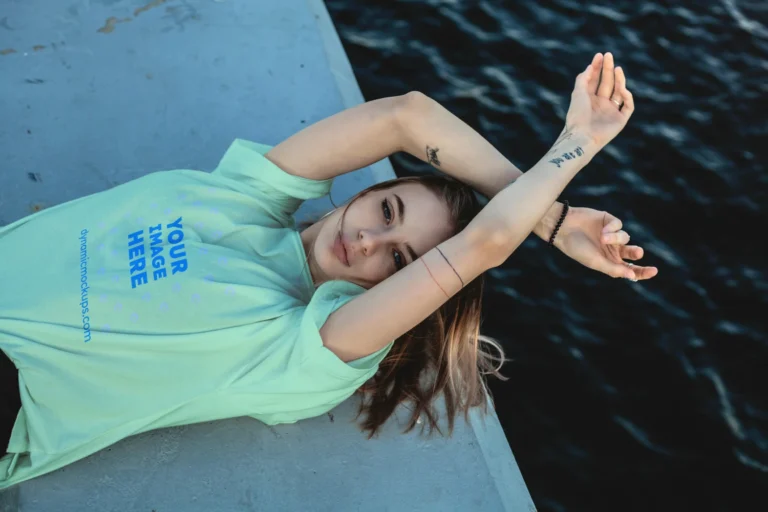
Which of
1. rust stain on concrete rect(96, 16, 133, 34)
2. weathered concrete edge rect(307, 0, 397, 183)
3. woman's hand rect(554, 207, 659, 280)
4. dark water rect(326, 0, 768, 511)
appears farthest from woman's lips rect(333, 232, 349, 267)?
rust stain on concrete rect(96, 16, 133, 34)

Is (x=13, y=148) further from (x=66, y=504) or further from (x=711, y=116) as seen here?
(x=711, y=116)

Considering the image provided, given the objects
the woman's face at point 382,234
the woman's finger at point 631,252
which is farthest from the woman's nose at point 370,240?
the woman's finger at point 631,252

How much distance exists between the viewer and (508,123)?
5551 mm

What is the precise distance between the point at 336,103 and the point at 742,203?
288 centimetres

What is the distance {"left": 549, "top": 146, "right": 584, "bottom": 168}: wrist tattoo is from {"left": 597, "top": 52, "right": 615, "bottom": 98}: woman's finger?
317 millimetres

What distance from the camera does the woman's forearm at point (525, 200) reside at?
264cm

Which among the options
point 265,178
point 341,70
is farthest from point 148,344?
point 341,70

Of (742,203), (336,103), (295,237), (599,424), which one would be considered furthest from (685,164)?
(295,237)

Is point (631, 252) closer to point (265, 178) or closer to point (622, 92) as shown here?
point (622, 92)

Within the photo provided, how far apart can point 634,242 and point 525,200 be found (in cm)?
253

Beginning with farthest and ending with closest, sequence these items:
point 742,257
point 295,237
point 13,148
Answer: point 742,257 < point 13,148 < point 295,237

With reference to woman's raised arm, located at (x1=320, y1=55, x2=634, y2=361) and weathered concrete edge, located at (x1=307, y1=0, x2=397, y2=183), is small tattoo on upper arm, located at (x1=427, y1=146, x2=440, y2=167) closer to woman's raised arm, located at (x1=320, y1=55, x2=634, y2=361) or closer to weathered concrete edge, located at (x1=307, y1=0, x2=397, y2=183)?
woman's raised arm, located at (x1=320, y1=55, x2=634, y2=361)

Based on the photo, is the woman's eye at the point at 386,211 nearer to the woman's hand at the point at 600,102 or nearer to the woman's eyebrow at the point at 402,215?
the woman's eyebrow at the point at 402,215

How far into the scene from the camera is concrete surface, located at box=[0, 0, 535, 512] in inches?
113
